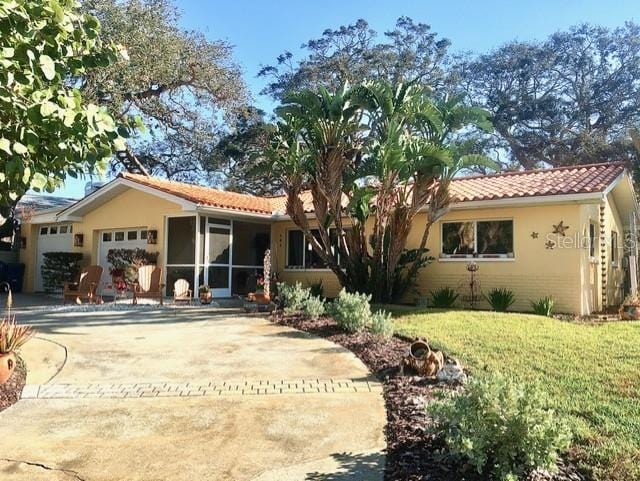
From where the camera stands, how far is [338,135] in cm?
1241

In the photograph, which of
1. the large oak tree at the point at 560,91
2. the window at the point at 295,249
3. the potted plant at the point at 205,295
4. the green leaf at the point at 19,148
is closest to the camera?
the green leaf at the point at 19,148

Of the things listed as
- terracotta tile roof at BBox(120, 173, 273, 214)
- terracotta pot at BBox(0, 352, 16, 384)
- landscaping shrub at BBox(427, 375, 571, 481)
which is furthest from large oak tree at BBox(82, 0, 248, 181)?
landscaping shrub at BBox(427, 375, 571, 481)

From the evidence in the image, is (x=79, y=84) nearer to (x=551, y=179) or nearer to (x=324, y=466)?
(x=551, y=179)

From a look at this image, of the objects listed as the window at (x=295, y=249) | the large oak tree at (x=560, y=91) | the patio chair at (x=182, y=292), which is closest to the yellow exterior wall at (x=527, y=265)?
the window at (x=295, y=249)

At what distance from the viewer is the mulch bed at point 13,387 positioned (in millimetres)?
5785

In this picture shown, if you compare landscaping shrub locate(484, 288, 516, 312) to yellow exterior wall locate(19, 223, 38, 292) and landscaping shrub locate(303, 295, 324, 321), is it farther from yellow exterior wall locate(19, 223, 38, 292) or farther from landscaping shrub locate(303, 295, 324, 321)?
yellow exterior wall locate(19, 223, 38, 292)

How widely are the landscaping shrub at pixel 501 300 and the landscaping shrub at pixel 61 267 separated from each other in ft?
47.2

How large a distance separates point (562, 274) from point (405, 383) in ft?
27.0

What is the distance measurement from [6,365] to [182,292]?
347 inches

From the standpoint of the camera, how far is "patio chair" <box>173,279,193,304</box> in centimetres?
1481

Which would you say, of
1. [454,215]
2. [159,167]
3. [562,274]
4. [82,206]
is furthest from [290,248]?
[159,167]

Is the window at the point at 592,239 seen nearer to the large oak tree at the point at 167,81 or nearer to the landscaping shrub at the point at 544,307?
the landscaping shrub at the point at 544,307

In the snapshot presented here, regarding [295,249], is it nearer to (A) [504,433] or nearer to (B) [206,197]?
(B) [206,197]

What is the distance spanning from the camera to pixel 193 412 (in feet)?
17.7
